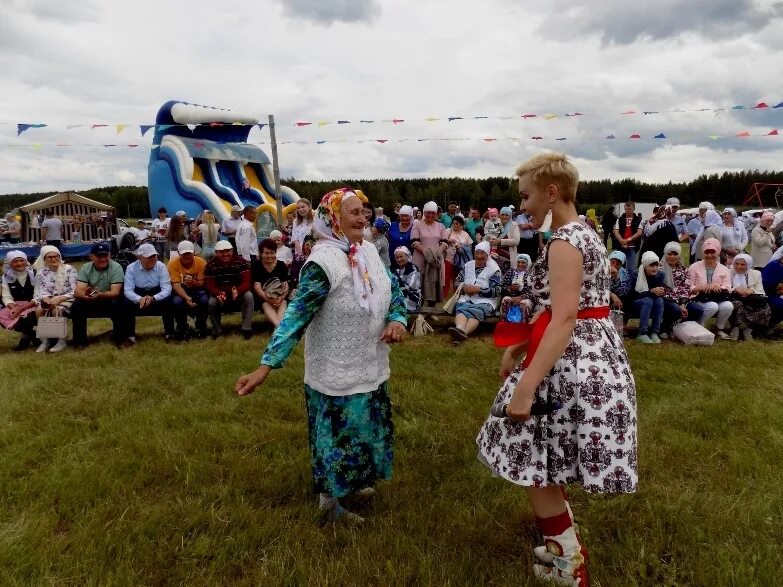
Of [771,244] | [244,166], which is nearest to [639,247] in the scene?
[771,244]

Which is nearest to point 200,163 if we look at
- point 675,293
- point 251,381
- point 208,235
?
point 208,235

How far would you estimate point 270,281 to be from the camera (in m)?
7.40

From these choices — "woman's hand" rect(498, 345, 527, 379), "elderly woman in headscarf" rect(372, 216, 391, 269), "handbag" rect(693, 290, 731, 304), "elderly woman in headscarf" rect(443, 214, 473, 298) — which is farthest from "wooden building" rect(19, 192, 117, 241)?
"woman's hand" rect(498, 345, 527, 379)

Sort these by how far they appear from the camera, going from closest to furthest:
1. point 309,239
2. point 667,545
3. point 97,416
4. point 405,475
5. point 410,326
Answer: point 667,545 → point 405,475 → point 97,416 → point 410,326 → point 309,239

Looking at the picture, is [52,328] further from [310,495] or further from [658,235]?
[658,235]

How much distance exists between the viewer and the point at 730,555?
8.31 feet

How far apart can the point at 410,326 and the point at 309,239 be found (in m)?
2.13

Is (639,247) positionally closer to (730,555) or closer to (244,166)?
(730,555)

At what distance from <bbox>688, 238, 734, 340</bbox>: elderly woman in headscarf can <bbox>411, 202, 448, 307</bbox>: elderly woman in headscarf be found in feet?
11.7

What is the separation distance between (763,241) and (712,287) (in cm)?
324

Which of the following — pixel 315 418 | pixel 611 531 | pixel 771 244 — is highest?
pixel 771 244

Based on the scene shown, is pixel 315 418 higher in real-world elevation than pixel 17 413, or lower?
higher

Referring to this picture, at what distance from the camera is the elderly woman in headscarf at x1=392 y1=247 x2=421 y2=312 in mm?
7551

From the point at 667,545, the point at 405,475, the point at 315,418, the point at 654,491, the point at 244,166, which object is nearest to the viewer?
the point at 667,545
